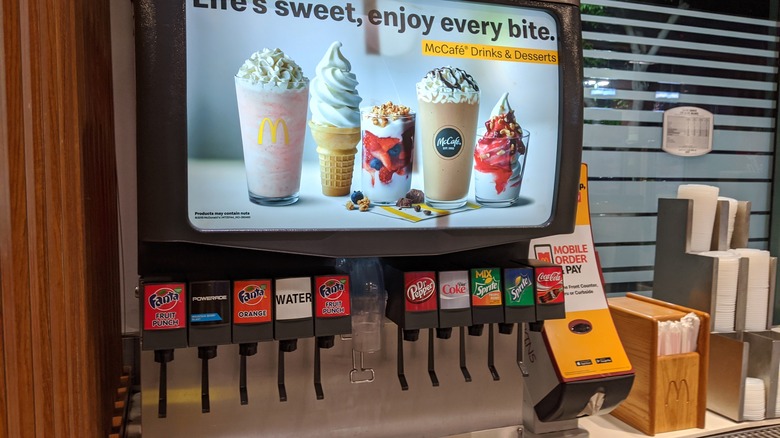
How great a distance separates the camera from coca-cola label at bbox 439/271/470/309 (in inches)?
50.6

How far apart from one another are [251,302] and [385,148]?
39 centimetres

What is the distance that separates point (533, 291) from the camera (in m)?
1.34

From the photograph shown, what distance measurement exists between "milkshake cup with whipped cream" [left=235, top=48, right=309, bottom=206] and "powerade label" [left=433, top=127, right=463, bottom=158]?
0.89 feet

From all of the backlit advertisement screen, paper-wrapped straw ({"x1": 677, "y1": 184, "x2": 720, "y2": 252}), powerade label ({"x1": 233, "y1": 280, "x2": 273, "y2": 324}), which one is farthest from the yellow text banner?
paper-wrapped straw ({"x1": 677, "y1": 184, "x2": 720, "y2": 252})

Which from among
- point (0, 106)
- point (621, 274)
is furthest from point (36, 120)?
point (621, 274)

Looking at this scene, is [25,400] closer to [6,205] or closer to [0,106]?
[6,205]

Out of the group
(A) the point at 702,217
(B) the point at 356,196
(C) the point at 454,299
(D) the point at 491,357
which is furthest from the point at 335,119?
(A) the point at 702,217

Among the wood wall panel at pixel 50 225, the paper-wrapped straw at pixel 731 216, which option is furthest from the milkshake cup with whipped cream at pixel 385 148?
the paper-wrapped straw at pixel 731 216

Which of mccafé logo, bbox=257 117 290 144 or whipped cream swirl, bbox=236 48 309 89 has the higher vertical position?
whipped cream swirl, bbox=236 48 309 89

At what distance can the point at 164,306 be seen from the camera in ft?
3.64

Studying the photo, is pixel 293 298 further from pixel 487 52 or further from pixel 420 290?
pixel 487 52

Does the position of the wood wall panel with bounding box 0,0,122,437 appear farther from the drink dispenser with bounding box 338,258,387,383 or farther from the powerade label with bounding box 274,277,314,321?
the drink dispenser with bounding box 338,258,387,383

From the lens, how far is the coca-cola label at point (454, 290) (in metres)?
1.28

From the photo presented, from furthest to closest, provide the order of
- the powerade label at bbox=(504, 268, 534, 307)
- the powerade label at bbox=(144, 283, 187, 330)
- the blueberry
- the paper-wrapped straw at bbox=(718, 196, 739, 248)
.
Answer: the paper-wrapped straw at bbox=(718, 196, 739, 248) → the powerade label at bbox=(504, 268, 534, 307) → the blueberry → the powerade label at bbox=(144, 283, 187, 330)
